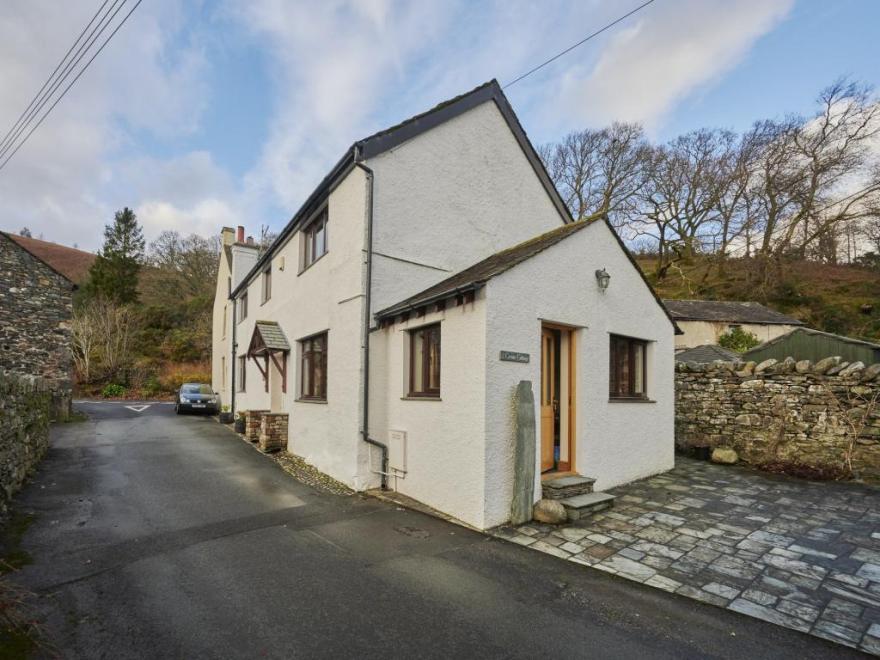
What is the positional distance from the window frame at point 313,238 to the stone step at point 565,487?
6.40 meters

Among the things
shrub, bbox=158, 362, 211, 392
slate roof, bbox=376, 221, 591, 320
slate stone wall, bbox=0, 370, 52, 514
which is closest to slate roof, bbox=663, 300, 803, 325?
slate roof, bbox=376, 221, 591, 320

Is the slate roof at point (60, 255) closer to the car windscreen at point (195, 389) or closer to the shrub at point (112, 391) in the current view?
the shrub at point (112, 391)

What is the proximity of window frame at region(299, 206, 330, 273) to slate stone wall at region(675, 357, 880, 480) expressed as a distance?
30.6ft

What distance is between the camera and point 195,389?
22344 mm

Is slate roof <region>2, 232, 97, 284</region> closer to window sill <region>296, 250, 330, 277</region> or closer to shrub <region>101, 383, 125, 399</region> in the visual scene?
shrub <region>101, 383, 125, 399</region>

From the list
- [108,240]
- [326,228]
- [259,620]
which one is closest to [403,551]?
[259,620]

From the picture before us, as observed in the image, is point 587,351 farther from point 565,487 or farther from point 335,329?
point 335,329

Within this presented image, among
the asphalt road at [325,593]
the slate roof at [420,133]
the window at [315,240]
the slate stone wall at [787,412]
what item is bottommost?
the asphalt road at [325,593]

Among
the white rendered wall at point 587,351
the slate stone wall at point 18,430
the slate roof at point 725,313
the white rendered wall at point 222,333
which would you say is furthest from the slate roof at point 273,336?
the slate roof at point 725,313

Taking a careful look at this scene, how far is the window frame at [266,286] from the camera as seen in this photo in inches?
591

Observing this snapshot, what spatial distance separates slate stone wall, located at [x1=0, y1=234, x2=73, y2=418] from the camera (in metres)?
17.4

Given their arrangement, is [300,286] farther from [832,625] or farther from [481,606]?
[832,625]

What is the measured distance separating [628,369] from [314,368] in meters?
7.05

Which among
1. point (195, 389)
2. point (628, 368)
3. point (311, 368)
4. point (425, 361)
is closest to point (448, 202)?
point (425, 361)
